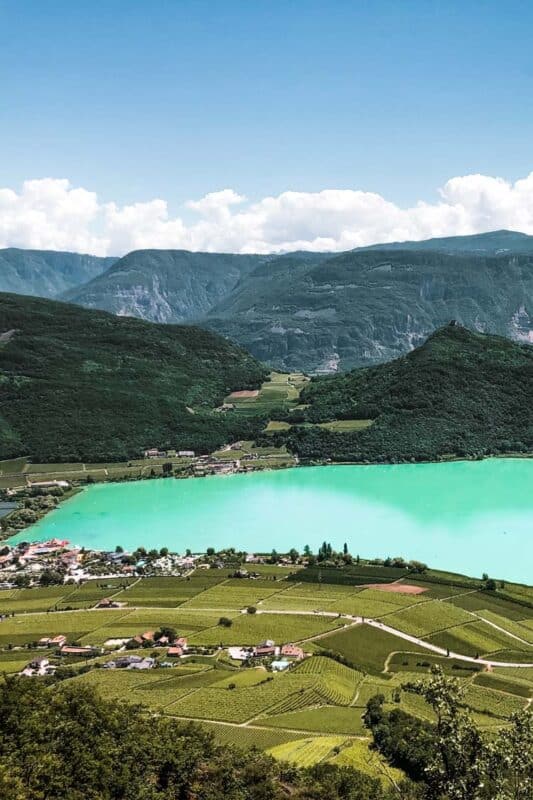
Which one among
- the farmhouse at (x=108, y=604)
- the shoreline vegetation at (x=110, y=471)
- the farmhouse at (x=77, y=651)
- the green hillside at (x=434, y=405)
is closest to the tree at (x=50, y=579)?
the farmhouse at (x=108, y=604)

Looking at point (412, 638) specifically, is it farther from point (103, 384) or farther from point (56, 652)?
point (103, 384)

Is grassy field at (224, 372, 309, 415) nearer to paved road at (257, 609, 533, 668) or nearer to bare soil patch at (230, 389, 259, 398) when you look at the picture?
bare soil patch at (230, 389, 259, 398)

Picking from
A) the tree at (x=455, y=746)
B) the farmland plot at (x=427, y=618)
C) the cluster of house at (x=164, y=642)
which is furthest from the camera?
the farmland plot at (x=427, y=618)

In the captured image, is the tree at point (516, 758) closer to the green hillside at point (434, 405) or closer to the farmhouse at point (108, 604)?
the farmhouse at point (108, 604)

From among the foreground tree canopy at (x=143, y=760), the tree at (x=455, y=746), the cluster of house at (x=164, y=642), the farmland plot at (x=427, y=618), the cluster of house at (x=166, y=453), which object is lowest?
the cluster of house at (x=164, y=642)

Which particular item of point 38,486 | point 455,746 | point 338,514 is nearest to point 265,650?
point 455,746

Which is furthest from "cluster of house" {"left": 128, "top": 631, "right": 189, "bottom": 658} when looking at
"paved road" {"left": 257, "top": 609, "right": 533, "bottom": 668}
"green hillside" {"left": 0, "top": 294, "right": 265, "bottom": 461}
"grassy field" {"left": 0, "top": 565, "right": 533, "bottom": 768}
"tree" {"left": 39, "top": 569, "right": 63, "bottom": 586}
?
"green hillside" {"left": 0, "top": 294, "right": 265, "bottom": 461}
